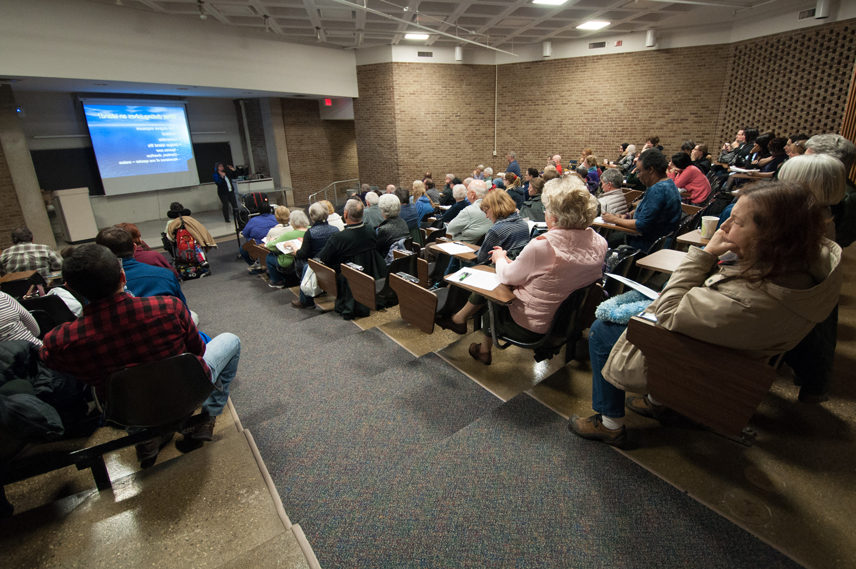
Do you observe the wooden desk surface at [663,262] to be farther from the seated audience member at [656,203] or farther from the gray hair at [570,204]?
the seated audience member at [656,203]

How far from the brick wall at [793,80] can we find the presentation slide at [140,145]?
45.2ft

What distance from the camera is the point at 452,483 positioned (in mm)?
1808

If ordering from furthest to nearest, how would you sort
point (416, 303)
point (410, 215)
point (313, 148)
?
point (313, 148)
point (410, 215)
point (416, 303)

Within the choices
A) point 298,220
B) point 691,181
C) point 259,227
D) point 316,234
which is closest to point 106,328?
point 316,234

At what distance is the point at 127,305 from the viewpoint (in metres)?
1.75

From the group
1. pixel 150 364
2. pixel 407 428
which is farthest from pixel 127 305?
pixel 407 428

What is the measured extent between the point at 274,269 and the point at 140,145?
7610 mm

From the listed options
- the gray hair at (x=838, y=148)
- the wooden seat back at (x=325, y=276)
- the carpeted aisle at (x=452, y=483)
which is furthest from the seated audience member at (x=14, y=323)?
the gray hair at (x=838, y=148)

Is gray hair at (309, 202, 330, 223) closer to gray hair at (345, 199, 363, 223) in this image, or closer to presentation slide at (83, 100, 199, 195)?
gray hair at (345, 199, 363, 223)

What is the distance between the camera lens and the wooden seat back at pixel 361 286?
11.7ft

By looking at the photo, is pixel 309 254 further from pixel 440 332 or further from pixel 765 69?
pixel 765 69

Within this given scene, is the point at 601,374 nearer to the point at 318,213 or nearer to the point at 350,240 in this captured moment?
the point at 350,240

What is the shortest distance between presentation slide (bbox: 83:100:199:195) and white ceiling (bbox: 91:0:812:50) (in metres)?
3.13

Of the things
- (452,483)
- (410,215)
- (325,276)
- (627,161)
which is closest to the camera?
(452,483)
